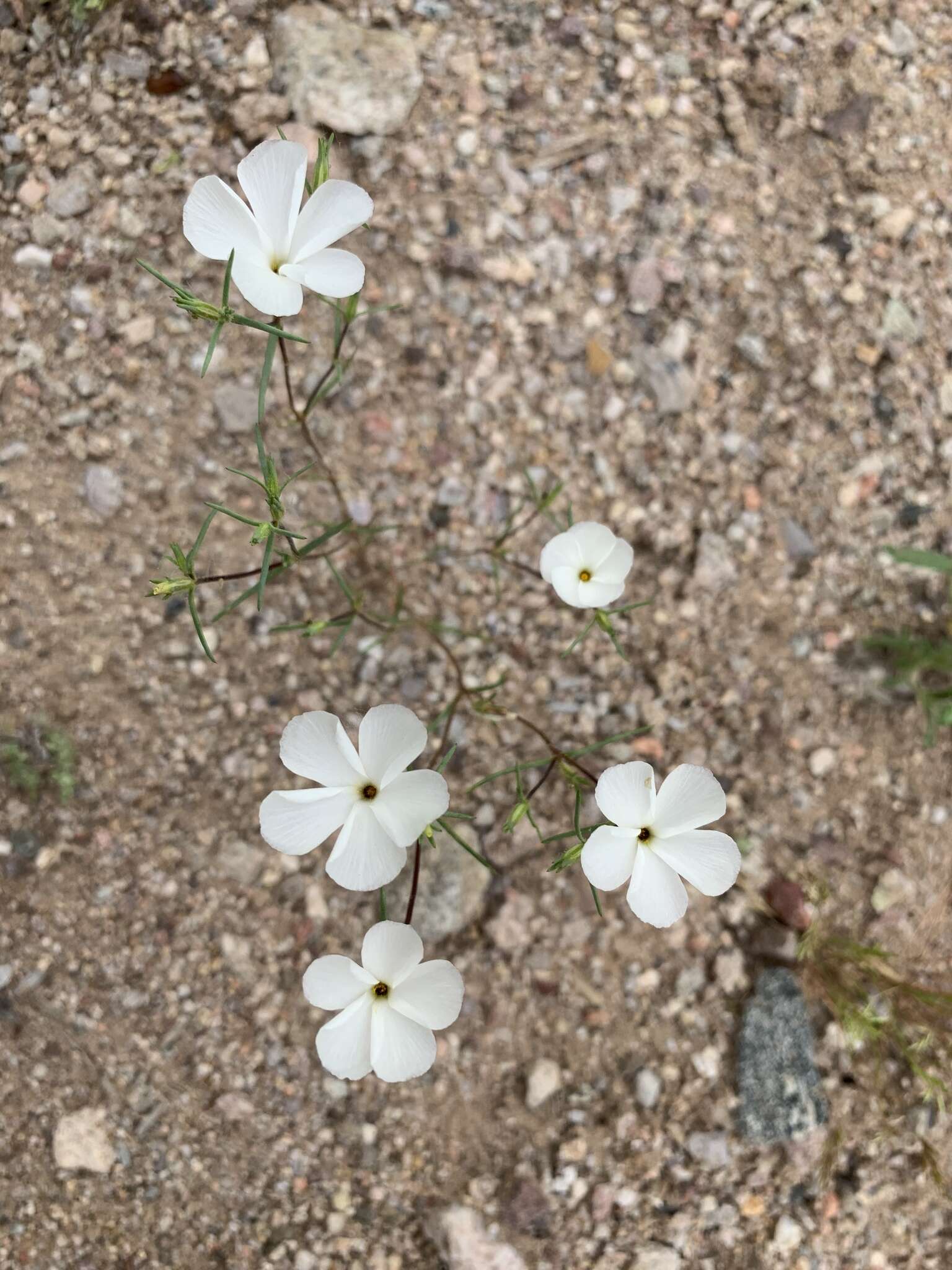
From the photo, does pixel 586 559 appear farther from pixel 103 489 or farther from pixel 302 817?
pixel 103 489

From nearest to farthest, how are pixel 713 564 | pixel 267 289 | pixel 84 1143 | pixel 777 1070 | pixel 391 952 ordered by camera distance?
pixel 267 289, pixel 391 952, pixel 84 1143, pixel 777 1070, pixel 713 564

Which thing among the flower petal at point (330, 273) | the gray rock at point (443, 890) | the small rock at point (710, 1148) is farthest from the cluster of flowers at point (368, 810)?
the small rock at point (710, 1148)

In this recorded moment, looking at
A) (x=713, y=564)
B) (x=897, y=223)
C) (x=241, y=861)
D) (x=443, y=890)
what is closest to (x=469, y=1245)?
(x=443, y=890)

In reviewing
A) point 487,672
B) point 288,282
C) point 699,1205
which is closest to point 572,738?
point 487,672

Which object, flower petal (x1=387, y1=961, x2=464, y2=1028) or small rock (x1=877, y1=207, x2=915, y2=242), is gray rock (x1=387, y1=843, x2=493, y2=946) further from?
small rock (x1=877, y1=207, x2=915, y2=242)

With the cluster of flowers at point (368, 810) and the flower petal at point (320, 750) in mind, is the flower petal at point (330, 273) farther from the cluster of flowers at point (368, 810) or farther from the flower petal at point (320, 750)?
the flower petal at point (320, 750)

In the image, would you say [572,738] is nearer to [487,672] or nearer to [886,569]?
[487,672]

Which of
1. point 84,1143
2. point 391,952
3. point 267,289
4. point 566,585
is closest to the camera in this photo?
point 267,289
